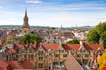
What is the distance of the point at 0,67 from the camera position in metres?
24.4

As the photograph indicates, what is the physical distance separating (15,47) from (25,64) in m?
17.4

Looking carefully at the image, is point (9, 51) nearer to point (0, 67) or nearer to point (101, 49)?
point (101, 49)

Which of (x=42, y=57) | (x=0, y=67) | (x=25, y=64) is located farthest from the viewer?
(x=42, y=57)

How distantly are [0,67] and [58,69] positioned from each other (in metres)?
5.36

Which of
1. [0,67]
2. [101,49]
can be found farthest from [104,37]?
[0,67]

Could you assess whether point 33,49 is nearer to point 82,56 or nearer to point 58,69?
point 82,56

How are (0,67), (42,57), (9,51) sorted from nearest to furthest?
1. (0,67)
2. (42,57)
3. (9,51)

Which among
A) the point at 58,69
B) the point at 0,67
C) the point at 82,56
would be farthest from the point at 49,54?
the point at 0,67

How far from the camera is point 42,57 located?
38.5 metres

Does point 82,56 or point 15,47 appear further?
point 15,47

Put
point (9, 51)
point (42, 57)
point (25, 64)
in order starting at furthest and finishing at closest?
point (9, 51), point (42, 57), point (25, 64)

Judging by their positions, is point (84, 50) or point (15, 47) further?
point (15, 47)

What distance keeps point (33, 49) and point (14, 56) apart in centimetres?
268

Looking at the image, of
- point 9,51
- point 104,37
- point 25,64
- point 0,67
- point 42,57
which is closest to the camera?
point 0,67
